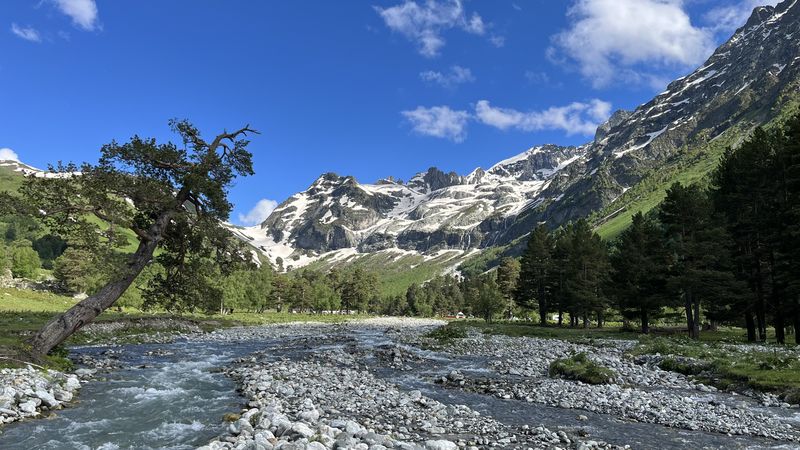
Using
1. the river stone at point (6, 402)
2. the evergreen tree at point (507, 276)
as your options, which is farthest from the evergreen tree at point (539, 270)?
the river stone at point (6, 402)

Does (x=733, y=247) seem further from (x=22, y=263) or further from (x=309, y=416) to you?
(x=22, y=263)

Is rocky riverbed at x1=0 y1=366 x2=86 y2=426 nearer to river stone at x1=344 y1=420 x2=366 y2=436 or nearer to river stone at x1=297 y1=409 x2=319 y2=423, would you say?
river stone at x1=297 y1=409 x2=319 y2=423

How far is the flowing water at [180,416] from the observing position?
1316cm

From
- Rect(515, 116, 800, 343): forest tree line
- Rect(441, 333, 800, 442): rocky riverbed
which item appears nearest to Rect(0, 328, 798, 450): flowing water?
Rect(441, 333, 800, 442): rocky riverbed

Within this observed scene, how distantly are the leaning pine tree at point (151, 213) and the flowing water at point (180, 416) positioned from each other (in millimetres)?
4151

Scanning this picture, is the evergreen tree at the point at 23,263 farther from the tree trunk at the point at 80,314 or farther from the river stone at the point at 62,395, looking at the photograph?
the river stone at the point at 62,395

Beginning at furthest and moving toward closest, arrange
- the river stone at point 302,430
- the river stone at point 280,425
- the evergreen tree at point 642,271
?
the evergreen tree at point 642,271
the river stone at point 280,425
the river stone at point 302,430

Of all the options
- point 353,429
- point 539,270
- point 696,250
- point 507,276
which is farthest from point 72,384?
point 507,276

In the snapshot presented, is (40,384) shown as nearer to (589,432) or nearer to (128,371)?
(128,371)

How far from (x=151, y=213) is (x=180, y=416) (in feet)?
41.2

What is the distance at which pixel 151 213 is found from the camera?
24.4 meters

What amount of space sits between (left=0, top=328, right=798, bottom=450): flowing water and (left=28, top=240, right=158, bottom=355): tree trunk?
9.11 feet

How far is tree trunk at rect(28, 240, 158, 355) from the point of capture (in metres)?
21.6

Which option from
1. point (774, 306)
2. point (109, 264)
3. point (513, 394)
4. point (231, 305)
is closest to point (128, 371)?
point (109, 264)
